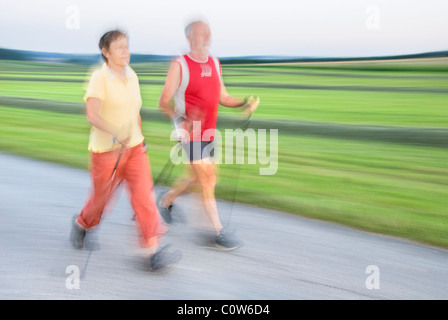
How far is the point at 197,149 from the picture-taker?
15.1ft

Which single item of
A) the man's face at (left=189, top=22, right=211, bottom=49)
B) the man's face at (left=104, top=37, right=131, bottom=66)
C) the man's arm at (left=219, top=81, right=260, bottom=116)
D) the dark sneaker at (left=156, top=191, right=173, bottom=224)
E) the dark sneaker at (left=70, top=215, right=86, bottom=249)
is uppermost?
the man's face at (left=189, top=22, right=211, bottom=49)

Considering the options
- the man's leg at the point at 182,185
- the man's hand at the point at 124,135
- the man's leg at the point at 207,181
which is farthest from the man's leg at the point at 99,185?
the man's leg at the point at 182,185

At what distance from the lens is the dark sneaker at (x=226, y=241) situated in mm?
4605

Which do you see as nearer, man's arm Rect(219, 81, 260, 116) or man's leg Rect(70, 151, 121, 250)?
man's leg Rect(70, 151, 121, 250)

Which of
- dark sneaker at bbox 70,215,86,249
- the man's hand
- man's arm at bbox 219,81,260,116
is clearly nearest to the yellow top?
the man's hand

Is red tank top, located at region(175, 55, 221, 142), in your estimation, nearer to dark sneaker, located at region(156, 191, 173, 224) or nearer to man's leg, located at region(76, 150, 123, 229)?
man's leg, located at region(76, 150, 123, 229)

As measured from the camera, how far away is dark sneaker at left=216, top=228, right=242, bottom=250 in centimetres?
461

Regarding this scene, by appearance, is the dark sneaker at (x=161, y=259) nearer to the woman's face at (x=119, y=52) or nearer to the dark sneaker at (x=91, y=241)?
the dark sneaker at (x=91, y=241)

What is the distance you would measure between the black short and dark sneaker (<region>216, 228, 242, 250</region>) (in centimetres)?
62

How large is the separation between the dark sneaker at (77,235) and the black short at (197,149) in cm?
101

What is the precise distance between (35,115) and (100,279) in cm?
1429

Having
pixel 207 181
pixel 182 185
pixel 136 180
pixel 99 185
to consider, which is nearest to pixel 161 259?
pixel 136 180

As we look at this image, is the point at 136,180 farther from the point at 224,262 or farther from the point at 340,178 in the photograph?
the point at 340,178

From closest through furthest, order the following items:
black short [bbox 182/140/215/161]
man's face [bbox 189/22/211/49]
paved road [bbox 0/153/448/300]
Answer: paved road [bbox 0/153/448/300] < man's face [bbox 189/22/211/49] < black short [bbox 182/140/215/161]
